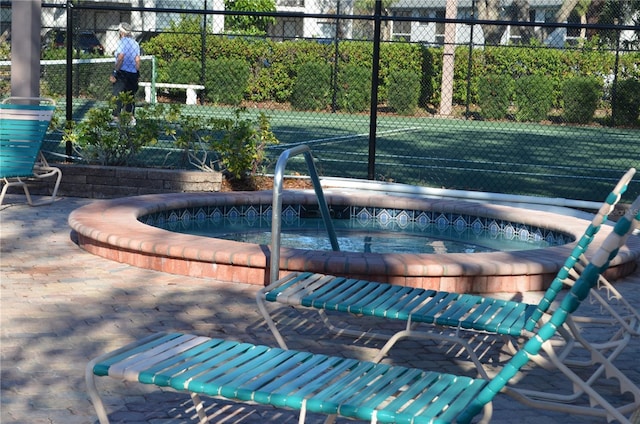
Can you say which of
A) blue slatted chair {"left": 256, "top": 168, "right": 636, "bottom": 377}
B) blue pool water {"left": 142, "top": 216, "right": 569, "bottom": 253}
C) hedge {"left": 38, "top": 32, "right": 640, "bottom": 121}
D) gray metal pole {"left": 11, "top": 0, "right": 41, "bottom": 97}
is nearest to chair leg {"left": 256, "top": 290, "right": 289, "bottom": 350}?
blue slatted chair {"left": 256, "top": 168, "right": 636, "bottom": 377}

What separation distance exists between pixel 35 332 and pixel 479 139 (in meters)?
17.2

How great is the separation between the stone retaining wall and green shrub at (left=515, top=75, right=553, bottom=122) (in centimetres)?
1807

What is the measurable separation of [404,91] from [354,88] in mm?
1616

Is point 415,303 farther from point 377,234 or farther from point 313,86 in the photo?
point 313,86

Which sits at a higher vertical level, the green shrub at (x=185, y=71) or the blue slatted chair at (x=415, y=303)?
the green shrub at (x=185, y=71)

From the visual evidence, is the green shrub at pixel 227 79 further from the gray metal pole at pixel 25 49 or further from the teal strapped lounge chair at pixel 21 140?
the teal strapped lounge chair at pixel 21 140

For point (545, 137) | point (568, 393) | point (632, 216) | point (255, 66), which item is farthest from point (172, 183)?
point (255, 66)

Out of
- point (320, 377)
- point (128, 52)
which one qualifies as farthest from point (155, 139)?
point (320, 377)

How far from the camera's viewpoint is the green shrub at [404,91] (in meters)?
28.0

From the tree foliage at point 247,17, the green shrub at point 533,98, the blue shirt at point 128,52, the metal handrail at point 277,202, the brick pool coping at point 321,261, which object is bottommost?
the brick pool coping at point 321,261

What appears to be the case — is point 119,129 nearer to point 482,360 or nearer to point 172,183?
point 172,183

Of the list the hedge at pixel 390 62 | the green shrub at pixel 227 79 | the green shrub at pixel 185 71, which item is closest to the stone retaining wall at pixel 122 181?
the green shrub at pixel 227 79

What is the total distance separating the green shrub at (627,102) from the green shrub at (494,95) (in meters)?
2.91

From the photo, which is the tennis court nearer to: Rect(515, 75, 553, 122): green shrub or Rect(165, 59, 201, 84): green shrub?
Rect(515, 75, 553, 122): green shrub
